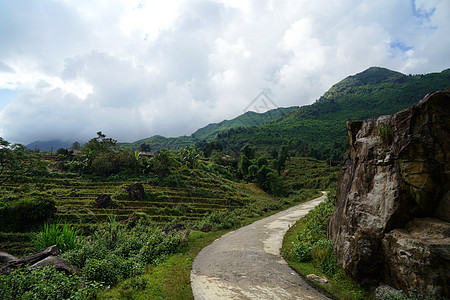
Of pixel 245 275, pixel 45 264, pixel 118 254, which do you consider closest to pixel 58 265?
pixel 45 264

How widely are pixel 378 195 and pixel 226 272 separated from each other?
686cm

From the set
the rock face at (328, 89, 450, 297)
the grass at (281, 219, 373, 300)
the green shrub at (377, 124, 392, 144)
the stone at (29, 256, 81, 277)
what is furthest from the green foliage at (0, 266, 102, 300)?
the green shrub at (377, 124, 392, 144)

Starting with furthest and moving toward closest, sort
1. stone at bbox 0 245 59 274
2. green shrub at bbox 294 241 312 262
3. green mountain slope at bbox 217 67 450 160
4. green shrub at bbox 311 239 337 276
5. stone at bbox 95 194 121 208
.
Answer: green mountain slope at bbox 217 67 450 160 → stone at bbox 95 194 121 208 → green shrub at bbox 294 241 312 262 → green shrub at bbox 311 239 337 276 → stone at bbox 0 245 59 274

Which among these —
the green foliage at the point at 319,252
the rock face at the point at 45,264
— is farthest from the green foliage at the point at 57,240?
the green foliage at the point at 319,252

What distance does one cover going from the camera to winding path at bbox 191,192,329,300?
755 centimetres

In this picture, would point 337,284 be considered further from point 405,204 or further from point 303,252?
point 405,204

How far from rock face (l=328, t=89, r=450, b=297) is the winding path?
232 centimetres

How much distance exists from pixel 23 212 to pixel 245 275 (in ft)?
97.6

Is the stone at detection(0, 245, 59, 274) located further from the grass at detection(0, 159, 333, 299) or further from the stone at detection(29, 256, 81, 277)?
the grass at detection(0, 159, 333, 299)

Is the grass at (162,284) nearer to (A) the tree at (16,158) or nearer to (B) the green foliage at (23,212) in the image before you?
(A) the tree at (16,158)

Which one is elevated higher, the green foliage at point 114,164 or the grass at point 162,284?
the green foliage at point 114,164

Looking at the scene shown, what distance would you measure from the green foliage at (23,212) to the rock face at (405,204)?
33093 millimetres

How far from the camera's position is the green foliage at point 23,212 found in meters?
24.7

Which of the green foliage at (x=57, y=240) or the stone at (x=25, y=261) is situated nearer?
the stone at (x=25, y=261)
